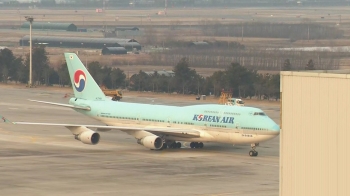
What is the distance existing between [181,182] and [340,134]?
22.9 meters

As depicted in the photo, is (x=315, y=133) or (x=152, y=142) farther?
(x=152, y=142)

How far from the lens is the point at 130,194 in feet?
159

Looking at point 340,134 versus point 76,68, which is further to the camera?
point 76,68

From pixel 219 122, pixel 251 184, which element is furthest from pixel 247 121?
pixel 251 184

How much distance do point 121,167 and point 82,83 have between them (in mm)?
17033

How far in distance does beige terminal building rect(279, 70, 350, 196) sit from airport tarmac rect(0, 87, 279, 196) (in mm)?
16861

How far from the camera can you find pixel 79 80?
7481cm

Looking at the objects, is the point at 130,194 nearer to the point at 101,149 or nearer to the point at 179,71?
the point at 101,149

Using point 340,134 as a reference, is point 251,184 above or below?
below

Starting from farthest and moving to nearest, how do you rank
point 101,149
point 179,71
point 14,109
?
point 179,71 → point 14,109 → point 101,149

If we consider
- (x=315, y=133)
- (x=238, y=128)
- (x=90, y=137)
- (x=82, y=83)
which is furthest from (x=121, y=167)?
(x=315, y=133)

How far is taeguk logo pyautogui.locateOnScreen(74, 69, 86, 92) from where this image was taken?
7456 cm

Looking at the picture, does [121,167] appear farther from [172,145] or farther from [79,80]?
[79,80]

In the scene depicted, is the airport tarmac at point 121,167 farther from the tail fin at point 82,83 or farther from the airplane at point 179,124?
the tail fin at point 82,83
